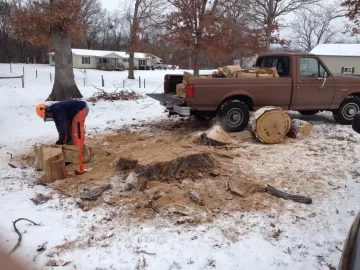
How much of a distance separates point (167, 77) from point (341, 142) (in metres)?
4.62

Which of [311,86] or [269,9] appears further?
[269,9]

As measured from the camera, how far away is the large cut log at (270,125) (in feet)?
22.8

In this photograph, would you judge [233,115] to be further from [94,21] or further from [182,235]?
[94,21]

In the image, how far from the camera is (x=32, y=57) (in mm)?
60438

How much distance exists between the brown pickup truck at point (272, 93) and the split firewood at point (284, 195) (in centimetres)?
318

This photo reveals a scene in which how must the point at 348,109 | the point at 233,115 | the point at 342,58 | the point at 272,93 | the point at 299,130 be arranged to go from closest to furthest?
the point at 299,130 < the point at 233,115 < the point at 272,93 < the point at 348,109 < the point at 342,58

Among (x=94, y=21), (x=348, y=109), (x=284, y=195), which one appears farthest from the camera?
(x=94, y=21)

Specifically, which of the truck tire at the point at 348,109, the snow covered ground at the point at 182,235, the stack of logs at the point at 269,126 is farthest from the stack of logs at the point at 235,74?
the snow covered ground at the point at 182,235

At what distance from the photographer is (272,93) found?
8031 mm

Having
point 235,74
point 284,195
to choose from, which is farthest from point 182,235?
point 235,74

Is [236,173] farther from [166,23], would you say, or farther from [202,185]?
[166,23]

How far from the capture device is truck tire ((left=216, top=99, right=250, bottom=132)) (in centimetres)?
779

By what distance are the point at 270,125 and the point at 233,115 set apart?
1.12 m

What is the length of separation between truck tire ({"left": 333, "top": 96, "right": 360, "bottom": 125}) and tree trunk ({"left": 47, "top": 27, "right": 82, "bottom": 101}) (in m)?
10.1
